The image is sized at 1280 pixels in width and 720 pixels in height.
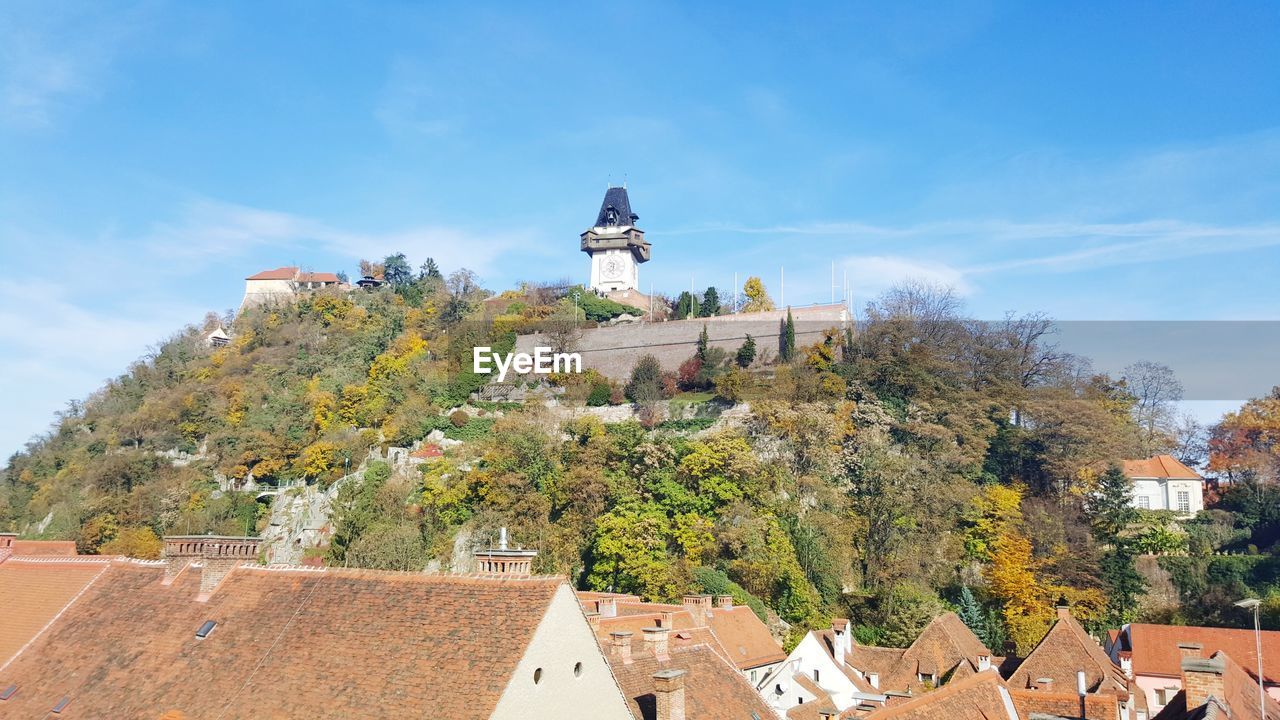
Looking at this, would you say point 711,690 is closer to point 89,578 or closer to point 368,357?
point 89,578

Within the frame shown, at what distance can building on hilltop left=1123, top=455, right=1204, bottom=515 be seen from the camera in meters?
42.6

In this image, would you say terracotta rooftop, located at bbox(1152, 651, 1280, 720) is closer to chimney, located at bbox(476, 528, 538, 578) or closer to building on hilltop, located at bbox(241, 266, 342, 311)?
chimney, located at bbox(476, 528, 538, 578)

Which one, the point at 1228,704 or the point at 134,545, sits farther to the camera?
the point at 134,545

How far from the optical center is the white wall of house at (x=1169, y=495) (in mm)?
42562

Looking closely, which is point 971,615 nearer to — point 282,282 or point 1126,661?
point 1126,661

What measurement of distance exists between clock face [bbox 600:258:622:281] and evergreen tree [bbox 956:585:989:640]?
1741 inches

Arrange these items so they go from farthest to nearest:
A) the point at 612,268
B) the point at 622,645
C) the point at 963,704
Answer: the point at 612,268, the point at 963,704, the point at 622,645

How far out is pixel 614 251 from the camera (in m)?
74.4

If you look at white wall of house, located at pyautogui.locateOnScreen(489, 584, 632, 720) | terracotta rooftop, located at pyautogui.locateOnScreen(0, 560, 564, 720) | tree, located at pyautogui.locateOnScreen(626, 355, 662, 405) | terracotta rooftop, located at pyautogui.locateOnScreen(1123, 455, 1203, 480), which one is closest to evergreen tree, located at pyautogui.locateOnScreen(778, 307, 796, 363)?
tree, located at pyautogui.locateOnScreen(626, 355, 662, 405)

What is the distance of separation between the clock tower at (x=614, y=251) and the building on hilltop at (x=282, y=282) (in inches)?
1026

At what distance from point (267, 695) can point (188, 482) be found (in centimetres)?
4641

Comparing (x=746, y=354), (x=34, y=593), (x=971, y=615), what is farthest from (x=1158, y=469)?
(x=34, y=593)

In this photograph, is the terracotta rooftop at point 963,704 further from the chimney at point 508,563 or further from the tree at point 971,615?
the tree at point 971,615

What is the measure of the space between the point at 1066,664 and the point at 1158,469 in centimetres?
2339
